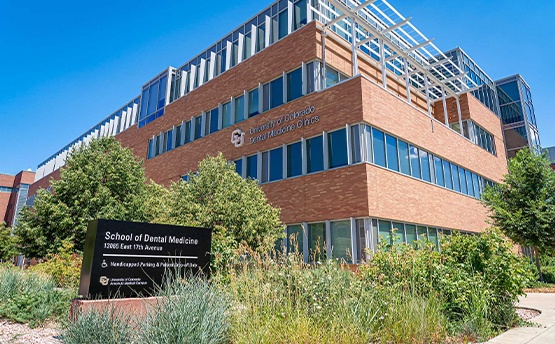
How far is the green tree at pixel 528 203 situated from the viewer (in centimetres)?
1809

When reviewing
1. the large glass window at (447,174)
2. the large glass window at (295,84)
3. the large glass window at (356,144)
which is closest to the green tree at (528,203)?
the large glass window at (447,174)

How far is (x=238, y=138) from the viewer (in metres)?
21.4

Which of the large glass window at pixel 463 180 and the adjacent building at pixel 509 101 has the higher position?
the adjacent building at pixel 509 101

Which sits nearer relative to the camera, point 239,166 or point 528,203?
point 528,203

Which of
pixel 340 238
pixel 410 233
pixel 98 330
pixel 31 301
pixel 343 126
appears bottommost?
pixel 98 330

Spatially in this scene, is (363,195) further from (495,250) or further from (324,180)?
(495,250)

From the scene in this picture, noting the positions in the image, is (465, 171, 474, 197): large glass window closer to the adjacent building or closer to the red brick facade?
the red brick facade

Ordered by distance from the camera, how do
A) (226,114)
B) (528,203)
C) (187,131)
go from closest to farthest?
1. (528,203)
2. (226,114)
3. (187,131)

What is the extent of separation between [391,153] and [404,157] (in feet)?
4.07

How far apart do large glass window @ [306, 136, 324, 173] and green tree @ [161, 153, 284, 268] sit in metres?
3.49

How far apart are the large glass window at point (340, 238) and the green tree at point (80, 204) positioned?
8.22 metres

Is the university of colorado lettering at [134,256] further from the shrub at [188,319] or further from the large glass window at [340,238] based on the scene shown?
the large glass window at [340,238]

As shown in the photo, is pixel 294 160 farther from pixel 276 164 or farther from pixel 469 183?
pixel 469 183

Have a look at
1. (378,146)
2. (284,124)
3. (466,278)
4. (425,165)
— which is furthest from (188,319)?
(425,165)
